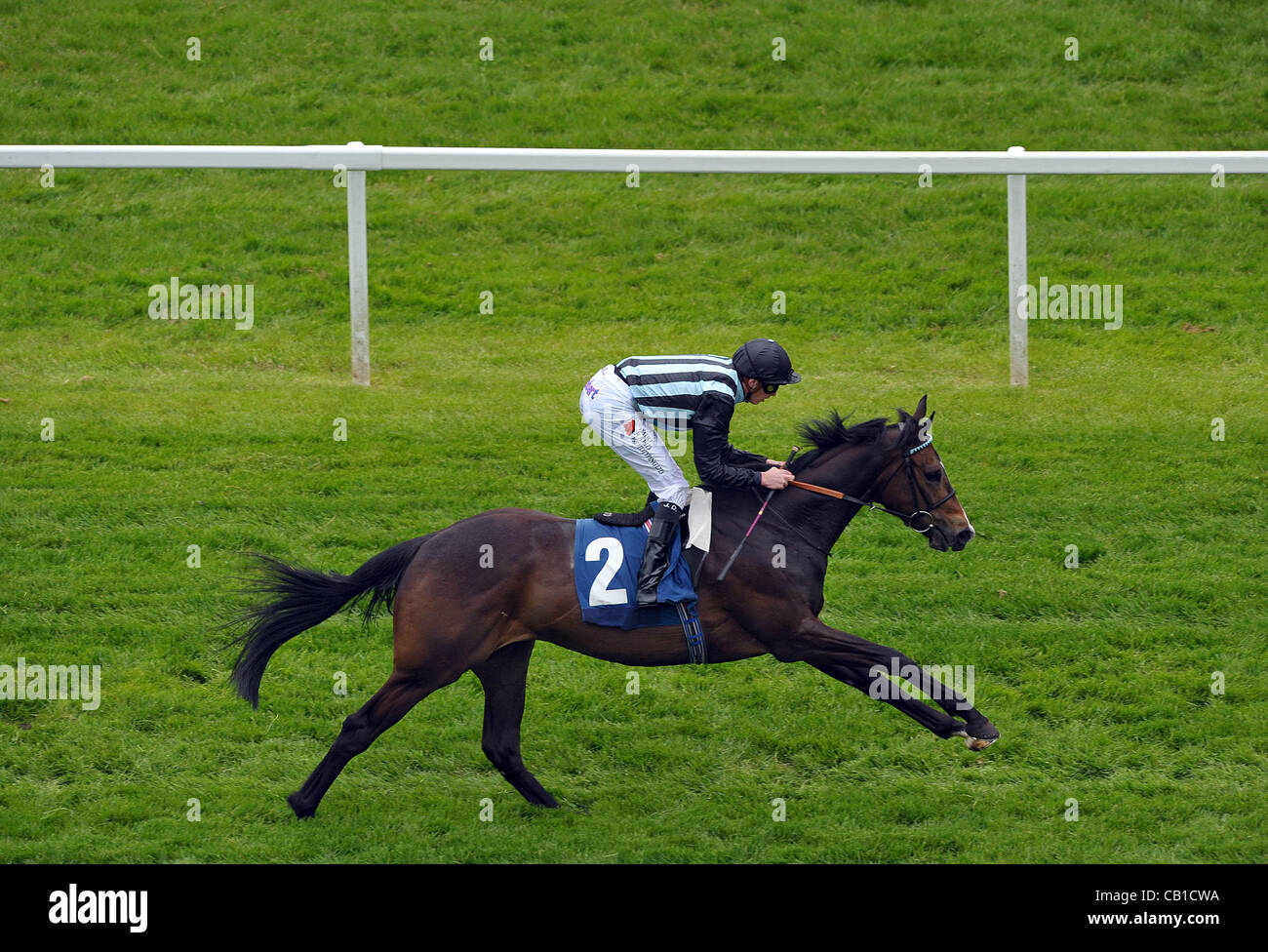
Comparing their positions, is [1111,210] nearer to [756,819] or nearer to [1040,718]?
[1040,718]

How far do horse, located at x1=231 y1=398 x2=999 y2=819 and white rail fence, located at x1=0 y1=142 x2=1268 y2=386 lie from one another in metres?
4.47

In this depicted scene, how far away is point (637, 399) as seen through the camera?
21.1 ft

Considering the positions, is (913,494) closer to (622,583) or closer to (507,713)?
(622,583)

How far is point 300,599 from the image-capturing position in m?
6.50

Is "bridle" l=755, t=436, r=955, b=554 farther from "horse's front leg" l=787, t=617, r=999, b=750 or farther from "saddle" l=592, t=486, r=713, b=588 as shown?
"horse's front leg" l=787, t=617, r=999, b=750

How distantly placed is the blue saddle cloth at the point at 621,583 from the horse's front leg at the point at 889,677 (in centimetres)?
55

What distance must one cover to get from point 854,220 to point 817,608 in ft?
26.6

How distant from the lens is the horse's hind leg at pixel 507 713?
6500 mm

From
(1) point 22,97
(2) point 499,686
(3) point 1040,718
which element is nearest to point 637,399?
(2) point 499,686

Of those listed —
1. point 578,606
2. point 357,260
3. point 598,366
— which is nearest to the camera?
point 578,606
